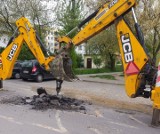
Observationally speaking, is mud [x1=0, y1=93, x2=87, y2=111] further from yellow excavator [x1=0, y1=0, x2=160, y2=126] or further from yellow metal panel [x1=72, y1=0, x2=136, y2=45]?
yellow metal panel [x1=72, y1=0, x2=136, y2=45]

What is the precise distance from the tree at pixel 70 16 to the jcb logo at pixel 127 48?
682 inches

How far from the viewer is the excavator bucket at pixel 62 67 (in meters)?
9.30

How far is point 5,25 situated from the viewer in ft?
93.1

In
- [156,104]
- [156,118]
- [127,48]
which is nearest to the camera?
[156,104]

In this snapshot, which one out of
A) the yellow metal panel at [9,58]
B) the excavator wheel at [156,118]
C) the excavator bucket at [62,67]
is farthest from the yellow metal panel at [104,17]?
the yellow metal panel at [9,58]

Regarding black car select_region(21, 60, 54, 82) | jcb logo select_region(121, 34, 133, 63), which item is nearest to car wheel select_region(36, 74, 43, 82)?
black car select_region(21, 60, 54, 82)

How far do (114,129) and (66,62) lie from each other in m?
3.48

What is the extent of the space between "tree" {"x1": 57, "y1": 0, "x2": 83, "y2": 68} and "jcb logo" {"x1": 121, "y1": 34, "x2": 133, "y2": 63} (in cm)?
1733

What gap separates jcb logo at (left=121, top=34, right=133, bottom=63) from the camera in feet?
26.4

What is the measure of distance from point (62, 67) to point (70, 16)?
18566 millimetres

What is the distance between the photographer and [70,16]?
27.2m

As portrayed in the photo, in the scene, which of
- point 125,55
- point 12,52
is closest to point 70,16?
point 12,52

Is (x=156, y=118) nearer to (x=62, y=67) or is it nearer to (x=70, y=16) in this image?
(x=62, y=67)

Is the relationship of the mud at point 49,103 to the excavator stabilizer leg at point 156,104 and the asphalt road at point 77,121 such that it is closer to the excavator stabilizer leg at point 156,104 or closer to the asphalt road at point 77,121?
the asphalt road at point 77,121
